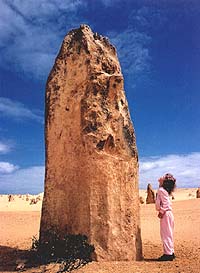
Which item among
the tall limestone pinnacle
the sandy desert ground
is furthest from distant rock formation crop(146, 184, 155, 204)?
the tall limestone pinnacle

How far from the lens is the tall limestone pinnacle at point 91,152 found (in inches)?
273

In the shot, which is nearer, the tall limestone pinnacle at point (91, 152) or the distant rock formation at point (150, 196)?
the tall limestone pinnacle at point (91, 152)

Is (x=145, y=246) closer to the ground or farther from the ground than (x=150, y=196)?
closer to the ground

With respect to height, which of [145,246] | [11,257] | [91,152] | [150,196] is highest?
[150,196]

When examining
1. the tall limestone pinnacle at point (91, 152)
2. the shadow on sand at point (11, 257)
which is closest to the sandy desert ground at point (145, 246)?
the shadow on sand at point (11, 257)

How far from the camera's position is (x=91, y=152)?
→ 7129 mm

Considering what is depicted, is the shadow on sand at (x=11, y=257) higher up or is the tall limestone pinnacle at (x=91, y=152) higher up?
the tall limestone pinnacle at (x=91, y=152)

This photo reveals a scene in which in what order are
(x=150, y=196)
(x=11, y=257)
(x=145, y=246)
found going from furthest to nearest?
1. (x=150, y=196)
2. (x=145, y=246)
3. (x=11, y=257)

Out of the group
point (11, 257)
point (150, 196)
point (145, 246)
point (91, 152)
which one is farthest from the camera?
point (150, 196)

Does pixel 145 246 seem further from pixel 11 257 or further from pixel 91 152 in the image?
pixel 91 152

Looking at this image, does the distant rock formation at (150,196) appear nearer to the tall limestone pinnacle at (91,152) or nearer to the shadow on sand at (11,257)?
the shadow on sand at (11,257)

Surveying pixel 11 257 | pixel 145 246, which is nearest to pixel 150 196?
pixel 145 246

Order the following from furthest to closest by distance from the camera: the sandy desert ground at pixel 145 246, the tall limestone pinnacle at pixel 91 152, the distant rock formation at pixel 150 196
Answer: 1. the distant rock formation at pixel 150 196
2. the tall limestone pinnacle at pixel 91 152
3. the sandy desert ground at pixel 145 246

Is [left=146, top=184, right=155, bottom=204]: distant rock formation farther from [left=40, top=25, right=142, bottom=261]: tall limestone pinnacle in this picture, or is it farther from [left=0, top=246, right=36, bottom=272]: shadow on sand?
[left=40, top=25, right=142, bottom=261]: tall limestone pinnacle
